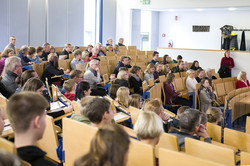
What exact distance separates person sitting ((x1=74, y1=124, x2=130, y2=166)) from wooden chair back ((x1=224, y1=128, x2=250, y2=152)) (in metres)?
2.68

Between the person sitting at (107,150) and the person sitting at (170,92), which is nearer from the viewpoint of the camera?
the person sitting at (107,150)

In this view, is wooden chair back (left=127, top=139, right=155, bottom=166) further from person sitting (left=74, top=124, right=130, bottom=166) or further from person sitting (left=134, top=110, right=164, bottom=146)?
person sitting (left=74, top=124, right=130, bottom=166)

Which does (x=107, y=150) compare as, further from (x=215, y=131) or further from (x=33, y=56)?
(x=33, y=56)

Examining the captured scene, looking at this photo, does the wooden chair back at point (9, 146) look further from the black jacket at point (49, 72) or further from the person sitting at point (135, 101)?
the black jacket at point (49, 72)

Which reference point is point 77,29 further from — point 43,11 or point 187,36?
point 187,36

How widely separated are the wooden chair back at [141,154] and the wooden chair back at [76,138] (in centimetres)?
36

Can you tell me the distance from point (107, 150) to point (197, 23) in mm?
17902

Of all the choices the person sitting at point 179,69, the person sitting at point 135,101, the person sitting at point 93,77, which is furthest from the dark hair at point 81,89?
the person sitting at point 179,69

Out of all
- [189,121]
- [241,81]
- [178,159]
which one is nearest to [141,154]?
[178,159]

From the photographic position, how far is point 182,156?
1.96 meters

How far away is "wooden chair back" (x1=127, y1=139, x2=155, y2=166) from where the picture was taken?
2085 mm

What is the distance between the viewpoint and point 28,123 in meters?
1.79

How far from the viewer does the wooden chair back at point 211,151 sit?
240 centimetres

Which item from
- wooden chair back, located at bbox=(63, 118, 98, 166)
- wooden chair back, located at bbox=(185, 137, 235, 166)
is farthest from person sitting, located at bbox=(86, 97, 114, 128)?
wooden chair back, located at bbox=(185, 137, 235, 166)
